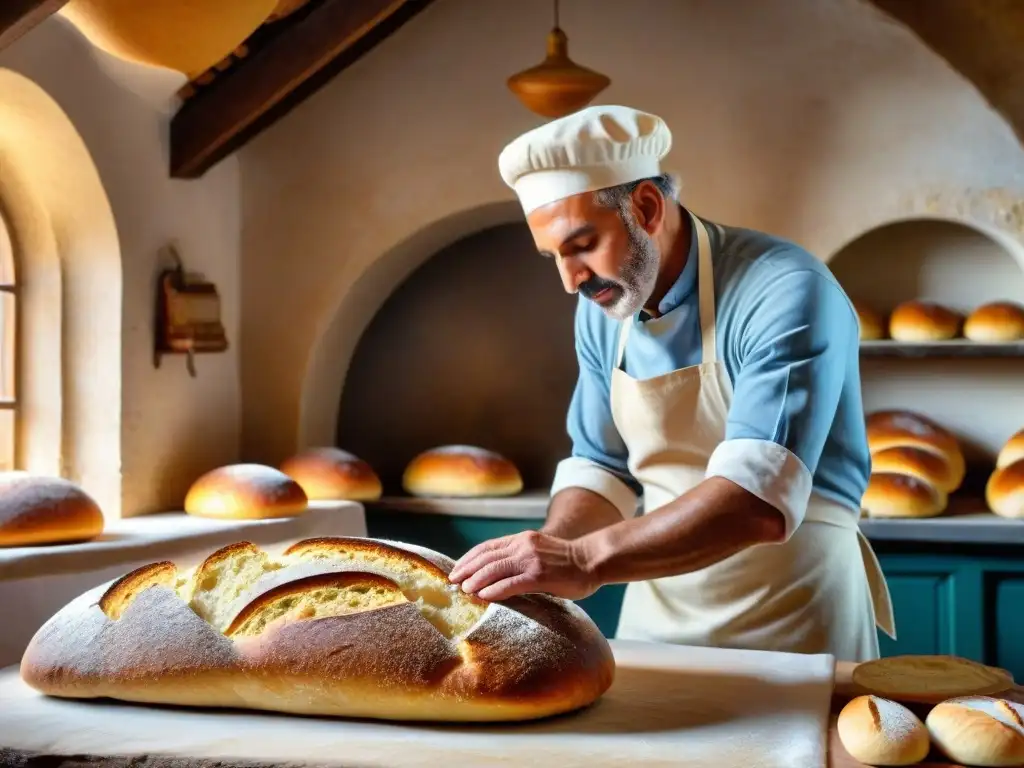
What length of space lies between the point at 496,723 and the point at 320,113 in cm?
282

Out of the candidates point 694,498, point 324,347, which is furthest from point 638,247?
point 324,347

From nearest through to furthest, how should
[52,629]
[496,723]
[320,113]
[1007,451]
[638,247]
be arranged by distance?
[496,723], [52,629], [638,247], [1007,451], [320,113]

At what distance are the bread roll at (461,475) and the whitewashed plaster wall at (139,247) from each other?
0.62 meters

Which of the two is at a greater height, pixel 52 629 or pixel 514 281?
pixel 514 281

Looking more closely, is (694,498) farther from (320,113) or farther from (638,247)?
(320,113)

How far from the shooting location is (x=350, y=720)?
139 centimetres

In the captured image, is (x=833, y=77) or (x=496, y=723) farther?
(x=833, y=77)

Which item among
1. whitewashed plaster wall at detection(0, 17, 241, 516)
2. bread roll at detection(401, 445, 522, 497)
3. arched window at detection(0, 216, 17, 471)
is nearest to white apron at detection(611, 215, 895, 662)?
whitewashed plaster wall at detection(0, 17, 241, 516)

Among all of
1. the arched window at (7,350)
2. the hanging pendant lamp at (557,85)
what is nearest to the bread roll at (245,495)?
the arched window at (7,350)

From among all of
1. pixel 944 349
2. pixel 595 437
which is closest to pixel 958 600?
pixel 944 349

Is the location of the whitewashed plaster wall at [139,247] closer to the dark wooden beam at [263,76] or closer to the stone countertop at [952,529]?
the dark wooden beam at [263,76]

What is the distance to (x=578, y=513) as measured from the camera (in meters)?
1.95

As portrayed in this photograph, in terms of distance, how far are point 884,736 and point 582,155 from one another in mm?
895

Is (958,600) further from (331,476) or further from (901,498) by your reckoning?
(331,476)
